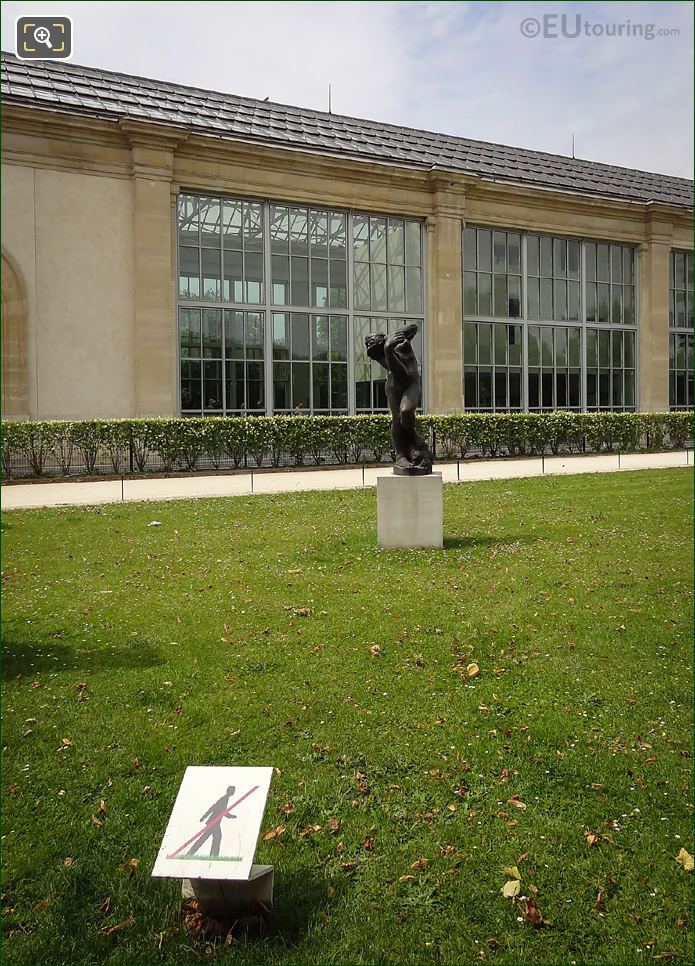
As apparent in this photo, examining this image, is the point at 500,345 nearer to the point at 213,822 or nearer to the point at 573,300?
the point at 573,300

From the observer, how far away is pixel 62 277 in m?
21.8

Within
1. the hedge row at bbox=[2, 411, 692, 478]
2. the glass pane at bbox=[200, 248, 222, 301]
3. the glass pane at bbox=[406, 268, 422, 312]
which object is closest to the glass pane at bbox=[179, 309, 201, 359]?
the glass pane at bbox=[200, 248, 222, 301]

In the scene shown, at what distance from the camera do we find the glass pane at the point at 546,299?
1199 inches

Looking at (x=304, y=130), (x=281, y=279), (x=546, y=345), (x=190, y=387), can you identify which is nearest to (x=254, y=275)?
(x=281, y=279)

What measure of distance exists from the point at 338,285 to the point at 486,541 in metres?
17.6

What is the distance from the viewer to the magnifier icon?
1933 mm

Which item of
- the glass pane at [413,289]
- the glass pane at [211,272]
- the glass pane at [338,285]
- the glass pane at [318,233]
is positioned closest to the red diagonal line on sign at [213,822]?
the glass pane at [211,272]

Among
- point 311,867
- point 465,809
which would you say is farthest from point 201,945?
point 465,809

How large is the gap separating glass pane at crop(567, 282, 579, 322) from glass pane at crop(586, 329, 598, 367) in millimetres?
821

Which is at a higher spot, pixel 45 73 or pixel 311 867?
pixel 45 73

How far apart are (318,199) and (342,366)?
17.2 feet

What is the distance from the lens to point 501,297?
29.5 m

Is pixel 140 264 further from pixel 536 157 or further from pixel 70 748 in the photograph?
pixel 70 748

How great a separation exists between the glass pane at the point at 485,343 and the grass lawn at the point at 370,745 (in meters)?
20.3
